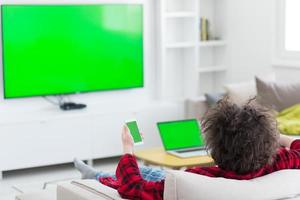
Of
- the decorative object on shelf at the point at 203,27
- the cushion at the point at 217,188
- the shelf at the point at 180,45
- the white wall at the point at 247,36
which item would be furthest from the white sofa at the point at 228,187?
the decorative object on shelf at the point at 203,27

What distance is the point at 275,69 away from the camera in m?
6.92

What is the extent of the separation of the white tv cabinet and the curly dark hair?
3.62m

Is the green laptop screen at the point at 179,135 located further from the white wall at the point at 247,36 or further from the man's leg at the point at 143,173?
the white wall at the point at 247,36

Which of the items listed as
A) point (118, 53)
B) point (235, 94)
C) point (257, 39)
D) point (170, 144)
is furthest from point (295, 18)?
point (170, 144)

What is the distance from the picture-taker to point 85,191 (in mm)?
2654

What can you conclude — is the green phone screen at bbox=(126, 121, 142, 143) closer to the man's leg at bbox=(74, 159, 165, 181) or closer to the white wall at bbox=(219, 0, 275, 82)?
the man's leg at bbox=(74, 159, 165, 181)

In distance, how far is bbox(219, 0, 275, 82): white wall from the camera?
6.98 meters

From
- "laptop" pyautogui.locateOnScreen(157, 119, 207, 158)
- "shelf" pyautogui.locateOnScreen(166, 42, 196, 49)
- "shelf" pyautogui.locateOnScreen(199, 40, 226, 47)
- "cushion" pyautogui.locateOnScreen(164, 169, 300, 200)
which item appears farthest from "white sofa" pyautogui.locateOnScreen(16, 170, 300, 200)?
"shelf" pyautogui.locateOnScreen(199, 40, 226, 47)

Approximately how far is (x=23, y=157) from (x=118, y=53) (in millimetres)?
1436

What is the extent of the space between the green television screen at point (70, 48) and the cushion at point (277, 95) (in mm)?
1398

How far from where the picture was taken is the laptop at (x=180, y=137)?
4918mm

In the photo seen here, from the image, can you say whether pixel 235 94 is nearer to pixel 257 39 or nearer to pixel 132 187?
pixel 257 39

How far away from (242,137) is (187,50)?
4.81 metres

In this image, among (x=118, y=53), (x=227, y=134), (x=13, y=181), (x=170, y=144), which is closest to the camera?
(x=227, y=134)
